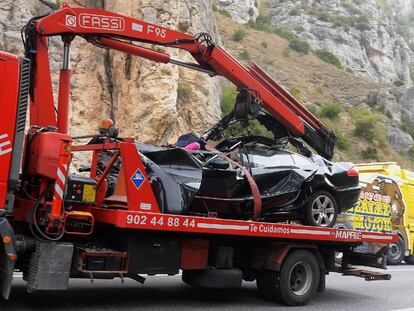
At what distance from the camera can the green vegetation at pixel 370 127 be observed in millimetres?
40594

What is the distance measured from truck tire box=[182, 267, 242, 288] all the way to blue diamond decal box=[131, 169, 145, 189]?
5.85 ft

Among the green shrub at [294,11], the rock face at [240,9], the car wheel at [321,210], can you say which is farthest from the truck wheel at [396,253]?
the green shrub at [294,11]

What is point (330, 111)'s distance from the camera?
42000 mm

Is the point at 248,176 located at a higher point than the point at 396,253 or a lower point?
higher

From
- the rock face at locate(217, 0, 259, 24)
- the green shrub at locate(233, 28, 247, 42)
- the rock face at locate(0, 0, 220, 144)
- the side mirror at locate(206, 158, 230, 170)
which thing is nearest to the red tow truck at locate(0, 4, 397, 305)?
the side mirror at locate(206, 158, 230, 170)

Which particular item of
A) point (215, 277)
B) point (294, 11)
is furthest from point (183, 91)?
point (294, 11)

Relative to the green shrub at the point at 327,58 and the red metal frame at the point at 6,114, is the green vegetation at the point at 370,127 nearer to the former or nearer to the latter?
the green shrub at the point at 327,58

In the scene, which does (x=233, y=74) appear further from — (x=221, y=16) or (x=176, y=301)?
(x=221, y=16)

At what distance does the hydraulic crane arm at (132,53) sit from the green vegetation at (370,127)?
31860mm

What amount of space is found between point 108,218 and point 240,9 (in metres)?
64.5

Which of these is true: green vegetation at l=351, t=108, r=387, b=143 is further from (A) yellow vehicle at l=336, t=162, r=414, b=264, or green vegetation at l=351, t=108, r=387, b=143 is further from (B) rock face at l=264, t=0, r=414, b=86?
(B) rock face at l=264, t=0, r=414, b=86

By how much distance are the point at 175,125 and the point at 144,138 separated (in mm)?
1361

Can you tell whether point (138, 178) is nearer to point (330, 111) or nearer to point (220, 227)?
point (220, 227)

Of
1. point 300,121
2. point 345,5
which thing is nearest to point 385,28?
point 345,5
